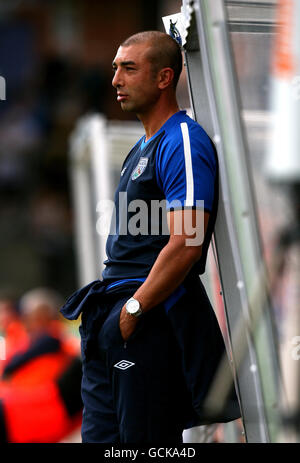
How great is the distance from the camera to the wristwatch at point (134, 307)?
2.90 meters

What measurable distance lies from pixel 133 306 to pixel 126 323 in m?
0.07

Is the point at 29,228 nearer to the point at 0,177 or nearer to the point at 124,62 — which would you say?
the point at 0,177

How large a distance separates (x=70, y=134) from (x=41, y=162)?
795 mm

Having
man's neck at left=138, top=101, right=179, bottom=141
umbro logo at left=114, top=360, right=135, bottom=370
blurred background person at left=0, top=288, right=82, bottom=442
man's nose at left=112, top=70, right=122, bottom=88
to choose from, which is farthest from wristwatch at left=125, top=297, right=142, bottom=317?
blurred background person at left=0, top=288, right=82, bottom=442

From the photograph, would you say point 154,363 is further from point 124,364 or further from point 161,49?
point 161,49

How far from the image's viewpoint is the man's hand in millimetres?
2920

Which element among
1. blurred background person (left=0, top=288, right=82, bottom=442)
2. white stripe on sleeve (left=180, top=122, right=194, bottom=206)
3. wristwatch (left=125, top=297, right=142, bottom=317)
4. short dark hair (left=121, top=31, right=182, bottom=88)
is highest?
short dark hair (left=121, top=31, right=182, bottom=88)

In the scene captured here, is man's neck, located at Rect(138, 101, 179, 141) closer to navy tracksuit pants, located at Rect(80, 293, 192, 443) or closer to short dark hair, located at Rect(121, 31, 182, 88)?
short dark hair, located at Rect(121, 31, 182, 88)

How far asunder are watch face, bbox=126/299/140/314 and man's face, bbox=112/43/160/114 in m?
0.69

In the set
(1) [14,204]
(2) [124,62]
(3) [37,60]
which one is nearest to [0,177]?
(1) [14,204]

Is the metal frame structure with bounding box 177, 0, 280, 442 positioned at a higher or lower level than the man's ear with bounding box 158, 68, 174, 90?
lower

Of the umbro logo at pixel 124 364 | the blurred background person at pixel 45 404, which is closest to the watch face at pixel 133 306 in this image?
the umbro logo at pixel 124 364

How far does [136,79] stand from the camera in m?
3.11

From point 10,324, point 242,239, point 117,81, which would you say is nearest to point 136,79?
point 117,81
